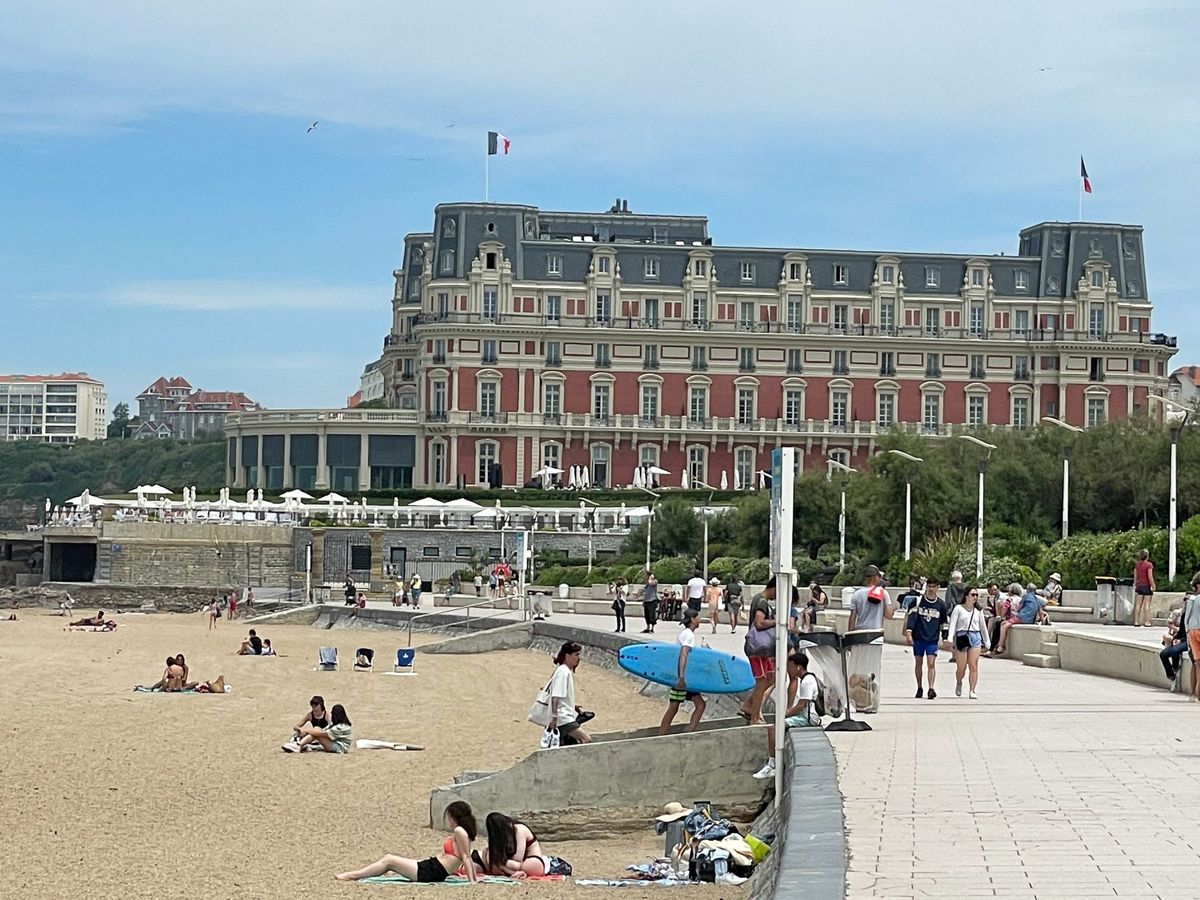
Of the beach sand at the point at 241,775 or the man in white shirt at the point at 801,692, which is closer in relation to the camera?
the beach sand at the point at 241,775

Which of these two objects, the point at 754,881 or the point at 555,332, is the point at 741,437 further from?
the point at 754,881

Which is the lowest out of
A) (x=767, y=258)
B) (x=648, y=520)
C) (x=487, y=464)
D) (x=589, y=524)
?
(x=589, y=524)

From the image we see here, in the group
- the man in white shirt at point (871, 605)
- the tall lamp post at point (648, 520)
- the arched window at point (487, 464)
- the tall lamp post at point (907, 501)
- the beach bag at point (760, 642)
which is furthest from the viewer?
the arched window at point (487, 464)

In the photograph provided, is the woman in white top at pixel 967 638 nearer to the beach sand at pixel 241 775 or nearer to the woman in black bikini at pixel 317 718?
the beach sand at pixel 241 775

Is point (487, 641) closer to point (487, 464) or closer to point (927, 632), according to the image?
point (927, 632)

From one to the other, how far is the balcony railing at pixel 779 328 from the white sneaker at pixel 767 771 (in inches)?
3061

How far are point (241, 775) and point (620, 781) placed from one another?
4.96m

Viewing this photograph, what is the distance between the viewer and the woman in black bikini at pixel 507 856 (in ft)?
41.6

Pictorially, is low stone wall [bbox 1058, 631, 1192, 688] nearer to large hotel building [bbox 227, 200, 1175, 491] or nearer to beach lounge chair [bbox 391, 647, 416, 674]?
beach lounge chair [bbox 391, 647, 416, 674]

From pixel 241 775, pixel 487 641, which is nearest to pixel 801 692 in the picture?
pixel 241 775

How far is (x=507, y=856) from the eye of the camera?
1273 cm

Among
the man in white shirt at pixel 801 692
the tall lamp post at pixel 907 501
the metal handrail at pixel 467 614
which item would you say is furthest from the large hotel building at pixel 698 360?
the man in white shirt at pixel 801 692

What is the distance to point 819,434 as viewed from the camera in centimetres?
9344

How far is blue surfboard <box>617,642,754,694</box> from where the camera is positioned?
58.2 ft
